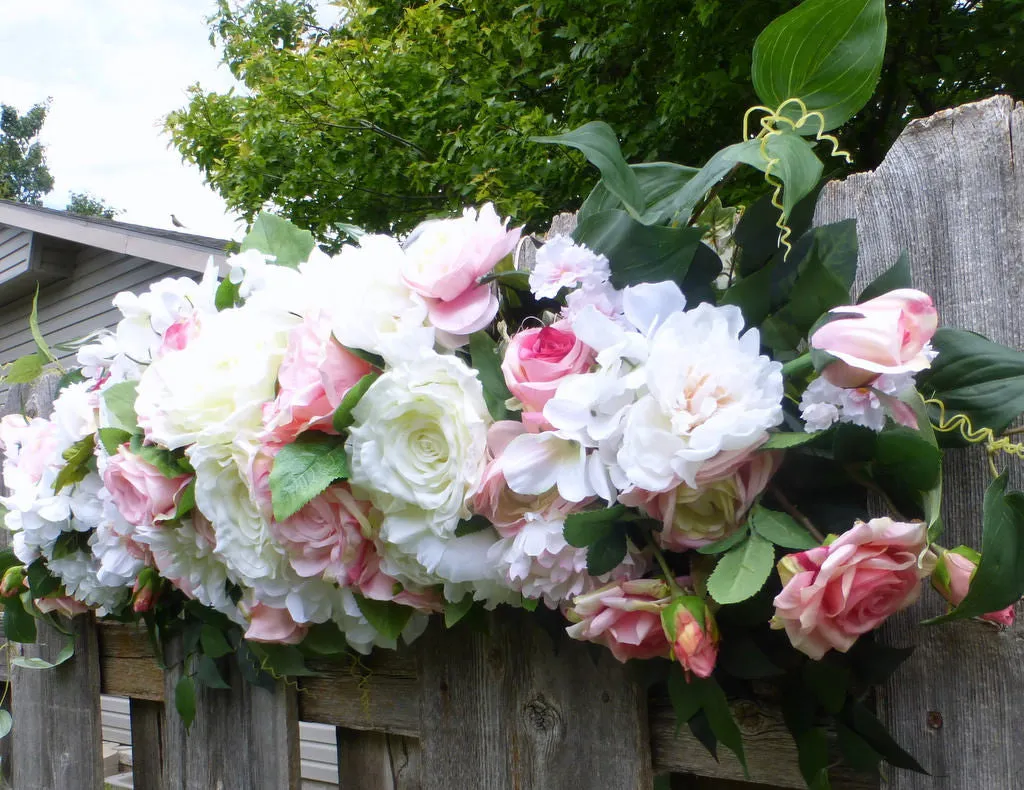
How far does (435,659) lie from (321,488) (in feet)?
1.33

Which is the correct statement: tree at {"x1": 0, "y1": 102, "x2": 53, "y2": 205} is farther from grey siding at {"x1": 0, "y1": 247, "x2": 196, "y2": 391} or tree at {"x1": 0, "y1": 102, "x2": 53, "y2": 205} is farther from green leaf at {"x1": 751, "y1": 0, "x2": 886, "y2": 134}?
green leaf at {"x1": 751, "y1": 0, "x2": 886, "y2": 134}

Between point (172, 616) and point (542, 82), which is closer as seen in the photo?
point (172, 616)

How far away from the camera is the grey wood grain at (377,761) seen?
4.50ft

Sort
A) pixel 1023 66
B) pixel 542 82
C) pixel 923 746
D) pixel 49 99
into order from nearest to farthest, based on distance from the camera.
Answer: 1. pixel 923 746
2. pixel 1023 66
3. pixel 542 82
4. pixel 49 99

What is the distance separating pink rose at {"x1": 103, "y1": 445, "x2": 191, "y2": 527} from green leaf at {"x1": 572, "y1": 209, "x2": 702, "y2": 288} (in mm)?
618

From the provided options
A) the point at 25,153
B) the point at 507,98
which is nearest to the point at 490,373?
the point at 507,98

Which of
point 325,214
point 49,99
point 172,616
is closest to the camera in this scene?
point 172,616

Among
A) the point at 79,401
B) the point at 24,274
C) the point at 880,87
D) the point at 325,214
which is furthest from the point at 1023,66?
the point at 24,274

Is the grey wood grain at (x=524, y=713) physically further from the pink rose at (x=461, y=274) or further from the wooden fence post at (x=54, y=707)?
the wooden fence post at (x=54, y=707)

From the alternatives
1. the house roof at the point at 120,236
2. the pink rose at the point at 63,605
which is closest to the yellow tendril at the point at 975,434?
the pink rose at the point at 63,605

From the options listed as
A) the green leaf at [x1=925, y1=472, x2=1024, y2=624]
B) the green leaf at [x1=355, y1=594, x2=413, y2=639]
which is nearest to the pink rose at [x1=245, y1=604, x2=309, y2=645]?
the green leaf at [x1=355, y1=594, x2=413, y2=639]

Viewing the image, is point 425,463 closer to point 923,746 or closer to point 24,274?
point 923,746

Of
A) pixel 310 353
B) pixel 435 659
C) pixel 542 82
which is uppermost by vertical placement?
pixel 542 82

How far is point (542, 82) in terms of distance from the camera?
527 centimetres
